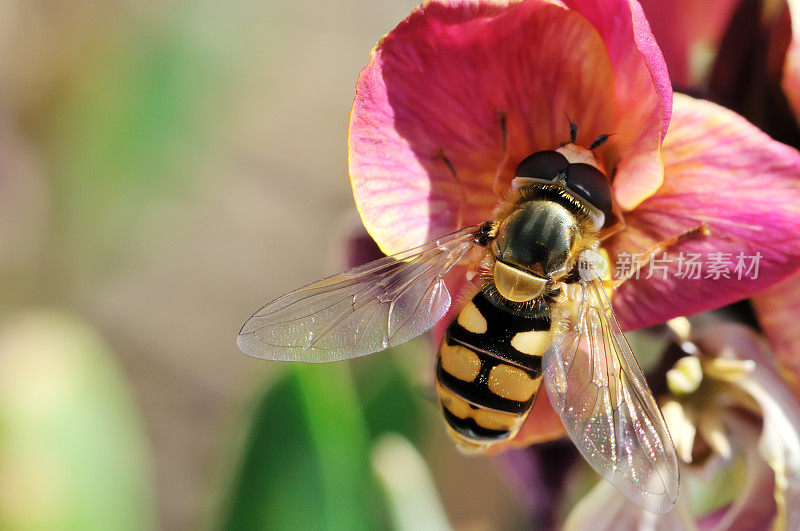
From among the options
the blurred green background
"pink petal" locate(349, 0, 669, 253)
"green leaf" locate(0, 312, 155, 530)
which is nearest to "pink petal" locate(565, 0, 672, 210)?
"pink petal" locate(349, 0, 669, 253)

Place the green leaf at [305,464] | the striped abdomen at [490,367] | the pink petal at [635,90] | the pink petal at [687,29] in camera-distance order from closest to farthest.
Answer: the pink petal at [635,90], the striped abdomen at [490,367], the pink petal at [687,29], the green leaf at [305,464]

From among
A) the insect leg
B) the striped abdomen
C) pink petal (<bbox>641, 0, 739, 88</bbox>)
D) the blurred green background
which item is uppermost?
pink petal (<bbox>641, 0, 739, 88</bbox>)

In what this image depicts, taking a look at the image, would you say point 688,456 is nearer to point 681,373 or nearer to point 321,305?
point 681,373

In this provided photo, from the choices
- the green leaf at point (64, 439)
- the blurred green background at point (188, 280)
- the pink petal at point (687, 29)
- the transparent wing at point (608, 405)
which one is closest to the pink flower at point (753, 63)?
the pink petal at point (687, 29)

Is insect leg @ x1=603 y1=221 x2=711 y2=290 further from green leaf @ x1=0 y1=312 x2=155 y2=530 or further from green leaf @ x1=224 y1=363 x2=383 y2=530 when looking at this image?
green leaf @ x1=0 y1=312 x2=155 y2=530

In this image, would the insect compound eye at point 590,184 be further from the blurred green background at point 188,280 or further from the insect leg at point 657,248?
the blurred green background at point 188,280

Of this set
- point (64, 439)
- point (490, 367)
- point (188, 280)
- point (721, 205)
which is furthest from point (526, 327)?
point (188, 280)

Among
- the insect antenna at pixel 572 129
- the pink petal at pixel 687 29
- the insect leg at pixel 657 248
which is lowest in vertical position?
the insect leg at pixel 657 248
